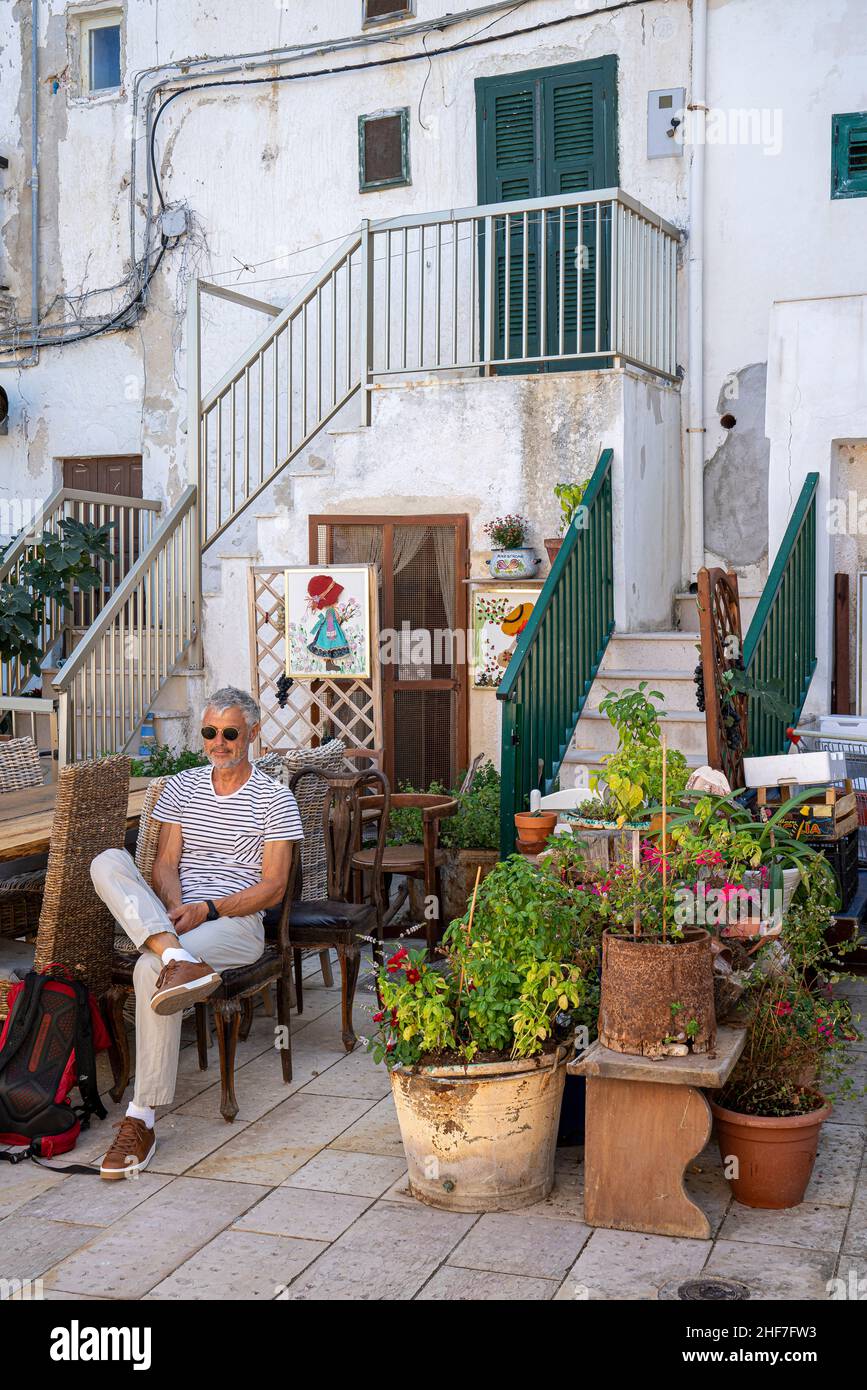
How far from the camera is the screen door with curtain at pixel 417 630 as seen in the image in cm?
877

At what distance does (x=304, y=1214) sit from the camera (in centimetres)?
397

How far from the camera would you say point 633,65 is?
359 inches

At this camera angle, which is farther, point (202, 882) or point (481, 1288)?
point (202, 882)

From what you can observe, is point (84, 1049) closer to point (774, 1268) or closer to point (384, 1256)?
point (384, 1256)

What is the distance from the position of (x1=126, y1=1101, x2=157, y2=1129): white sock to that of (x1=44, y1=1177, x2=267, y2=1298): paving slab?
23 cm

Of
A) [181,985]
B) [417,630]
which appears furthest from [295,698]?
[181,985]

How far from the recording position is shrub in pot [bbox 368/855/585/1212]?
3934 mm

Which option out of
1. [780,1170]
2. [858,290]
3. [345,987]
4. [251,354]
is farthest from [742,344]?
[780,1170]

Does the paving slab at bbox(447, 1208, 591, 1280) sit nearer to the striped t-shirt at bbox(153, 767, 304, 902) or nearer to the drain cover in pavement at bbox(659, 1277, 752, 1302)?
the drain cover in pavement at bbox(659, 1277, 752, 1302)

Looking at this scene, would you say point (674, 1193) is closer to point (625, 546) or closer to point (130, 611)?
point (625, 546)

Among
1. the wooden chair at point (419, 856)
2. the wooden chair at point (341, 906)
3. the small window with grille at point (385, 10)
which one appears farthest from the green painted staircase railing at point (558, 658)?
the small window with grille at point (385, 10)

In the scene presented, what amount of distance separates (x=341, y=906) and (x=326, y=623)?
3.43 meters
